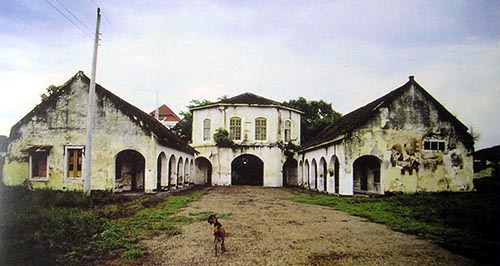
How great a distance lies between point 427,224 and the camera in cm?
909

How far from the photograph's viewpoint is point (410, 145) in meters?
17.2

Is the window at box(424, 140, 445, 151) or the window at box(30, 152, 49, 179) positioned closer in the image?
the window at box(30, 152, 49, 179)

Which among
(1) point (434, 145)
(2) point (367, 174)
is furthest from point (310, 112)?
(1) point (434, 145)

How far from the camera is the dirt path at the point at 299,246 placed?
18.9ft

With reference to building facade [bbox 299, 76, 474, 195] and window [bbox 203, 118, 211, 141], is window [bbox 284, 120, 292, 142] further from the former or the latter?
building facade [bbox 299, 76, 474, 195]

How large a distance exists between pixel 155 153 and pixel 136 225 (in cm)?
815

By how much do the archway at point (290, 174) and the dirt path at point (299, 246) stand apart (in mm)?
20269

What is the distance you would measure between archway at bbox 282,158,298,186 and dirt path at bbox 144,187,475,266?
66.5 ft

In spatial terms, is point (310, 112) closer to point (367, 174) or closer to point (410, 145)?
point (367, 174)

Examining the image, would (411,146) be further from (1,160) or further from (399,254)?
(1,160)

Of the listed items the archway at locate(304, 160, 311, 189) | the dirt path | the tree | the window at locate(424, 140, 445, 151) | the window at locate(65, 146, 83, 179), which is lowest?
the dirt path

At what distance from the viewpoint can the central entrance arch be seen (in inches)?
1238

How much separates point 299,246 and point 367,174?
51.1ft

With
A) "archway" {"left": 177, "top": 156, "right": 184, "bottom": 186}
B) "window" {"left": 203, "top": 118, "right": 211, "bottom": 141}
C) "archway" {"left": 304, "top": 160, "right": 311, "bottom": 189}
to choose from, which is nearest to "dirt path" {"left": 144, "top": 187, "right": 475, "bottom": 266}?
"archway" {"left": 177, "top": 156, "right": 184, "bottom": 186}
